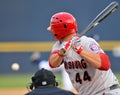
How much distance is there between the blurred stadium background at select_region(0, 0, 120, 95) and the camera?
14539mm

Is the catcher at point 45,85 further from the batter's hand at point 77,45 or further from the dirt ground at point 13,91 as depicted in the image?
the dirt ground at point 13,91

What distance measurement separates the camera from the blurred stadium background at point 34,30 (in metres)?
14.5

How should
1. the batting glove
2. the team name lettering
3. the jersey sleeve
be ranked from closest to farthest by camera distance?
the batting glove, the jersey sleeve, the team name lettering

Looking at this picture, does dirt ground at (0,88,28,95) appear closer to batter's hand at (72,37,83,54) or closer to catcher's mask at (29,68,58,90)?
batter's hand at (72,37,83,54)

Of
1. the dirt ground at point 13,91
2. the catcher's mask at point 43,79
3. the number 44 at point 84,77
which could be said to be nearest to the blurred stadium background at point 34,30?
the dirt ground at point 13,91

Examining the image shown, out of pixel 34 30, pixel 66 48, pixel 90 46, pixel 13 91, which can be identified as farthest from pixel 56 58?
pixel 34 30

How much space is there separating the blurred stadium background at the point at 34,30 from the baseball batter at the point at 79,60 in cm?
941

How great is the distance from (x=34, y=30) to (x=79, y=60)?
399 inches

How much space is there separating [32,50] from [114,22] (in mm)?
2537

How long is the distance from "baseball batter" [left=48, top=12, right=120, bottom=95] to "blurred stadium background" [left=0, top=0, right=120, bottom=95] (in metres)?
9.41

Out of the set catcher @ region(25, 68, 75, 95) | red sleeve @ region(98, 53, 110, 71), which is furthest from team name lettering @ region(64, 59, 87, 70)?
catcher @ region(25, 68, 75, 95)

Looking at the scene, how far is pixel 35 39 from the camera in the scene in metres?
14.8

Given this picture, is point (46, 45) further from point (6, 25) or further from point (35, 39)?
point (6, 25)

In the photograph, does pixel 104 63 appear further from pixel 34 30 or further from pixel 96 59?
pixel 34 30
